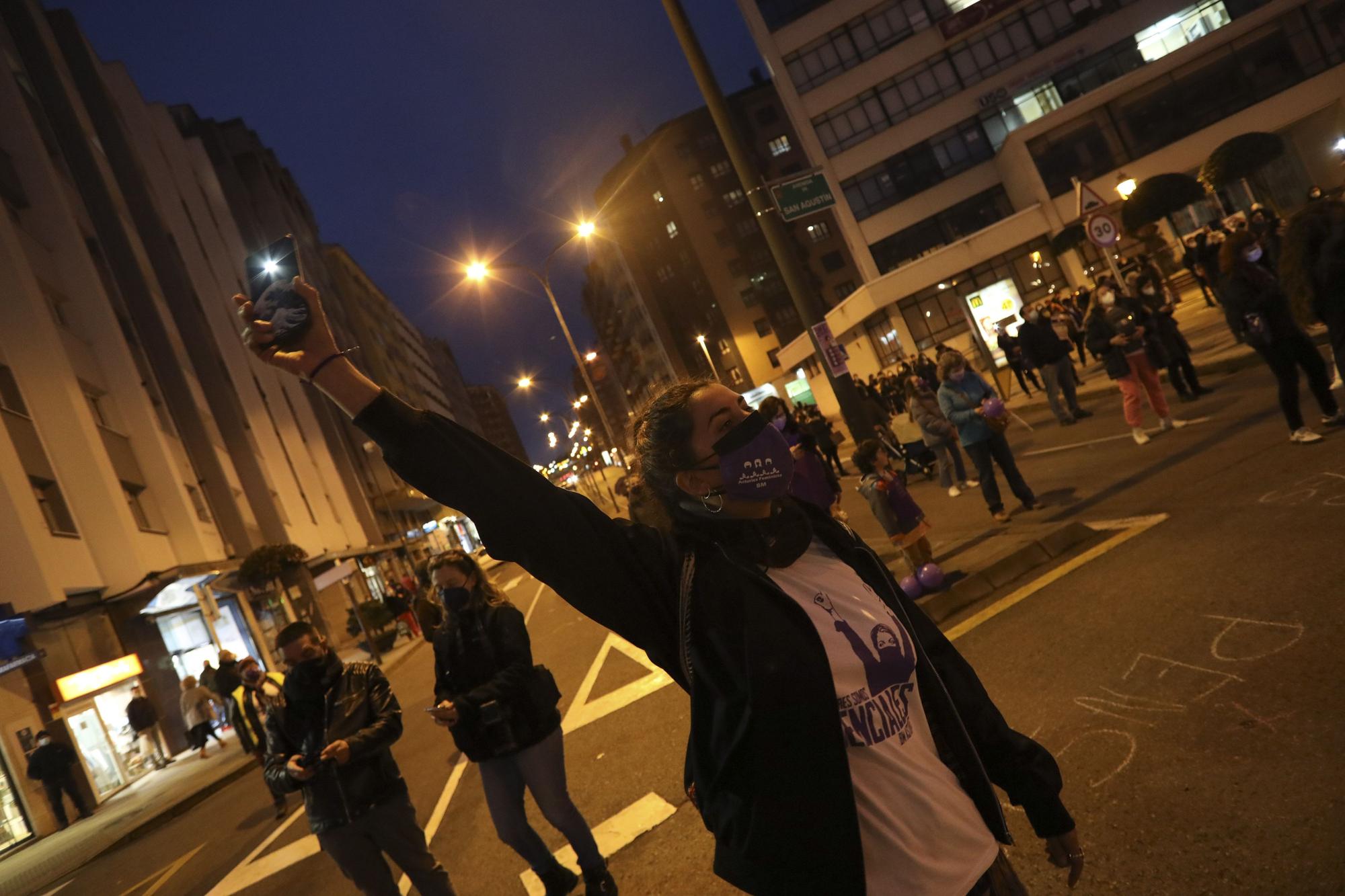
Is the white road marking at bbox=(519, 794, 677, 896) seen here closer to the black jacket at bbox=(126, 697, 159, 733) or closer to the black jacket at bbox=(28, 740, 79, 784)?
the black jacket at bbox=(28, 740, 79, 784)

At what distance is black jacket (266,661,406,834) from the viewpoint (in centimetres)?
429

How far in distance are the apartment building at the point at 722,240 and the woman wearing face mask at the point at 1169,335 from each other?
186 feet

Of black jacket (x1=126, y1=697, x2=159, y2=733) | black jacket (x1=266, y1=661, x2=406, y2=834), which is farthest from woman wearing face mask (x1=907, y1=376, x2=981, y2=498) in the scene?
black jacket (x1=126, y1=697, x2=159, y2=733)

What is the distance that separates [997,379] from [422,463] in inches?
787

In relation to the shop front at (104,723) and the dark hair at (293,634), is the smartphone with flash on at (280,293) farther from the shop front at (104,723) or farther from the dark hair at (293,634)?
the shop front at (104,723)

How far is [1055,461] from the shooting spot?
11969 mm

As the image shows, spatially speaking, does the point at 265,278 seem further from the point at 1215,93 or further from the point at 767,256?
the point at 767,256

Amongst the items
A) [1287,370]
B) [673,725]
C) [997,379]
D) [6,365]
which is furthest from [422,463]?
[6,365]

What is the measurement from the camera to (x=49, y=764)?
1569 cm

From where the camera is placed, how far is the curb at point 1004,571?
24.5 feet

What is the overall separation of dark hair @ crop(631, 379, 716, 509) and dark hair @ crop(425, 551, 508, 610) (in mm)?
2490

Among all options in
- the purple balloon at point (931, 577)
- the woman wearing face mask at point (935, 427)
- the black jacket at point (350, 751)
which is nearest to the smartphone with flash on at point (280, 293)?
the black jacket at point (350, 751)

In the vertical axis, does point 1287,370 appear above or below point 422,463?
below

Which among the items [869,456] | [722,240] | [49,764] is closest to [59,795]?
[49,764]
